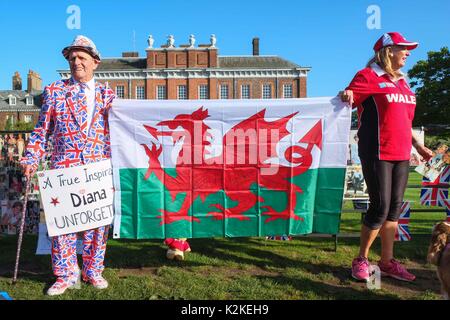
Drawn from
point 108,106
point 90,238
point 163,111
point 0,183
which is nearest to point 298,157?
point 163,111

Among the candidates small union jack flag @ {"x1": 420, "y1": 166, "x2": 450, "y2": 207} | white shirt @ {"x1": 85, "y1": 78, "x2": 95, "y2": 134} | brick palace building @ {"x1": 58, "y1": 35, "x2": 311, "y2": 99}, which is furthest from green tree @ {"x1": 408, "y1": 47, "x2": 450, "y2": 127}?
white shirt @ {"x1": 85, "y1": 78, "x2": 95, "y2": 134}

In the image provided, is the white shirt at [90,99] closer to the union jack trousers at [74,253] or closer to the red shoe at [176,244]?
the union jack trousers at [74,253]

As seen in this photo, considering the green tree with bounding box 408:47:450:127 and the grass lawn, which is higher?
the green tree with bounding box 408:47:450:127

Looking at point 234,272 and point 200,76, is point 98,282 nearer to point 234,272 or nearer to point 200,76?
point 234,272

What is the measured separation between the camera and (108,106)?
133 inches

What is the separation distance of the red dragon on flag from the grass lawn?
1.98 feet

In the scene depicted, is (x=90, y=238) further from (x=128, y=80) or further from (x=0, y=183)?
(x=128, y=80)

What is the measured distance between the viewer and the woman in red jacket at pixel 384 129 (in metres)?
3.26

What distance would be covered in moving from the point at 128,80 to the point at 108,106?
156 ft

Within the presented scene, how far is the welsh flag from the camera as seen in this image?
3.63 metres

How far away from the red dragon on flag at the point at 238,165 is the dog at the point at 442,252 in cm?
137

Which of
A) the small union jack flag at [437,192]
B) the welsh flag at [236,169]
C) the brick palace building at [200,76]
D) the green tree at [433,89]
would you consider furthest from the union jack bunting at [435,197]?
the brick palace building at [200,76]

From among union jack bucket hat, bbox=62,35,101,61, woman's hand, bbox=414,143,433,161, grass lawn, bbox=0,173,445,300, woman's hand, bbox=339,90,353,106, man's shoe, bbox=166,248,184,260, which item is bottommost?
grass lawn, bbox=0,173,445,300

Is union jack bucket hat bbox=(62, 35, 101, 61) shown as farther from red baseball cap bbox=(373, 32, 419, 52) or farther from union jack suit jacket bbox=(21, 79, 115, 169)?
red baseball cap bbox=(373, 32, 419, 52)
